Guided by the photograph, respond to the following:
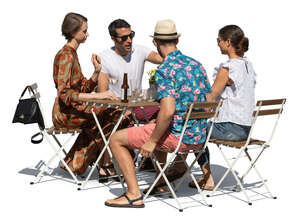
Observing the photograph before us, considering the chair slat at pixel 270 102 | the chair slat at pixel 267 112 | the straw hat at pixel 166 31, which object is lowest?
the chair slat at pixel 267 112

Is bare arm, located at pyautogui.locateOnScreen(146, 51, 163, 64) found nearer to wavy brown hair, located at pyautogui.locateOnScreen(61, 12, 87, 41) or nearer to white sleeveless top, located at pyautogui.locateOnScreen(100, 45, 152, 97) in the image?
white sleeveless top, located at pyautogui.locateOnScreen(100, 45, 152, 97)

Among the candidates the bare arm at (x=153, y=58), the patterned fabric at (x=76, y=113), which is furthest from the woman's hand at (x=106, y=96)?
the bare arm at (x=153, y=58)

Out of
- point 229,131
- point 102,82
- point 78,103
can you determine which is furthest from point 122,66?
point 229,131

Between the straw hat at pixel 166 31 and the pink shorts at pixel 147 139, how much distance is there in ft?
3.06

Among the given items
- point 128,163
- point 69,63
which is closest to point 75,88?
point 69,63

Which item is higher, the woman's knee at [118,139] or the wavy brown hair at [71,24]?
the wavy brown hair at [71,24]

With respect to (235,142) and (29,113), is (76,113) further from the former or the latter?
(235,142)

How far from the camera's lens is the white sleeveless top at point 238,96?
21.4ft

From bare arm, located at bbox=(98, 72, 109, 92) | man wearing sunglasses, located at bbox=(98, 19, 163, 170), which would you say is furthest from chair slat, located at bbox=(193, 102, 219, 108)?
bare arm, located at bbox=(98, 72, 109, 92)

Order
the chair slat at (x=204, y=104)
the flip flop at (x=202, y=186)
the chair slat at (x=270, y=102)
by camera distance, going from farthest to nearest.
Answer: the flip flop at (x=202, y=186) → the chair slat at (x=270, y=102) → the chair slat at (x=204, y=104)

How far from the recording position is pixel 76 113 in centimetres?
716

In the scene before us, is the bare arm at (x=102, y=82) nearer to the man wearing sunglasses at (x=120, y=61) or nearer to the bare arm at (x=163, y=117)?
the man wearing sunglasses at (x=120, y=61)

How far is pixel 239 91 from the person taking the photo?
21.5 ft

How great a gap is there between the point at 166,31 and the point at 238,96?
1.18m
